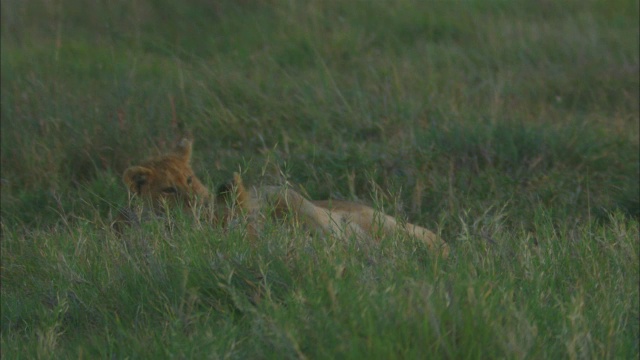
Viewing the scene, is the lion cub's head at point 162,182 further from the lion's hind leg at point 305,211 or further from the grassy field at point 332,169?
the lion's hind leg at point 305,211

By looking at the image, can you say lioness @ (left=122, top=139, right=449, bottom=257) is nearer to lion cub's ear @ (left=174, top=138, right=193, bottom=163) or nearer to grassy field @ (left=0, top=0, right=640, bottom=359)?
lion cub's ear @ (left=174, top=138, right=193, bottom=163)

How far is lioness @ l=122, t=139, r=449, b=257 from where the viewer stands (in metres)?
4.43

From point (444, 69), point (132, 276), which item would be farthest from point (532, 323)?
point (444, 69)

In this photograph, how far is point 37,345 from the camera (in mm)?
3658

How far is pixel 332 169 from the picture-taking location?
22.2 ft

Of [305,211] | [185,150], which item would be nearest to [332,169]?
[185,150]

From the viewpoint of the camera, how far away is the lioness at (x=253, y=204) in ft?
14.5

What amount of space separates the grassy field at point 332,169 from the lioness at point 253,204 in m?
0.13

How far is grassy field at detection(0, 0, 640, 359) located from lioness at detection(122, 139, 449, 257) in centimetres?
13

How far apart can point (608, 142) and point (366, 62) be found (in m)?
2.62

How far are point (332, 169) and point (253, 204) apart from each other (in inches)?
62.1

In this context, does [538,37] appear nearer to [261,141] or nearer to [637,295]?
[261,141]

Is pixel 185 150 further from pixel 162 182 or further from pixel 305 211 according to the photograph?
pixel 305 211

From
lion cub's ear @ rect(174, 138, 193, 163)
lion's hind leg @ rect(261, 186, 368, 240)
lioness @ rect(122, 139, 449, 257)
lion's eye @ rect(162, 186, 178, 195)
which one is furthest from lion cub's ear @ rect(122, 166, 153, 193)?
lion's hind leg @ rect(261, 186, 368, 240)
